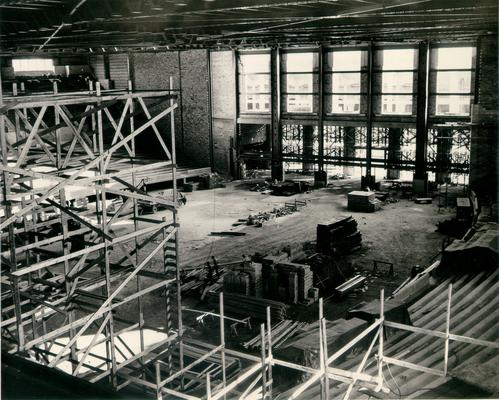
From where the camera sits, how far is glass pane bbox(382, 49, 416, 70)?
1256 inches

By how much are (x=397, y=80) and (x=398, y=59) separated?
111 centimetres

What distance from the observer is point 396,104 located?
107ft

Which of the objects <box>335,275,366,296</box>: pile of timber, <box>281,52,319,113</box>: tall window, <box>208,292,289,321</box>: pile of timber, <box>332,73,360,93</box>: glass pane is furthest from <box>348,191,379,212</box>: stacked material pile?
<box>208,292,289,321</box>: pile of timber

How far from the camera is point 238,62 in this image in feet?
121

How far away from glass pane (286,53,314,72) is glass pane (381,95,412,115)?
484 centimetres

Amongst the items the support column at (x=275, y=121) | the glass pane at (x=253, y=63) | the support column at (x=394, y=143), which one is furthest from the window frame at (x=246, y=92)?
the support column at (x=394, y=143)

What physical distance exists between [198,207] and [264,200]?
11.8 feet

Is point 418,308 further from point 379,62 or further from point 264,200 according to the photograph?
point 379,62

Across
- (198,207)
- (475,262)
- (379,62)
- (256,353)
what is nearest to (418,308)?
(475,262)

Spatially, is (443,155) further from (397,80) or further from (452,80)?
(397,80)

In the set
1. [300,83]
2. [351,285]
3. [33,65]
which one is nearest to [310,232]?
[351,285]

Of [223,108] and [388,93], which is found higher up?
[388,93]

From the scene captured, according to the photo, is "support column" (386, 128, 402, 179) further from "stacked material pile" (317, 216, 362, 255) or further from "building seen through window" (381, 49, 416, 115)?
"stacked material pile" (317, 216, 362, 255)

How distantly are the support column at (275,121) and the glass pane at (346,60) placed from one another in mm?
3390
